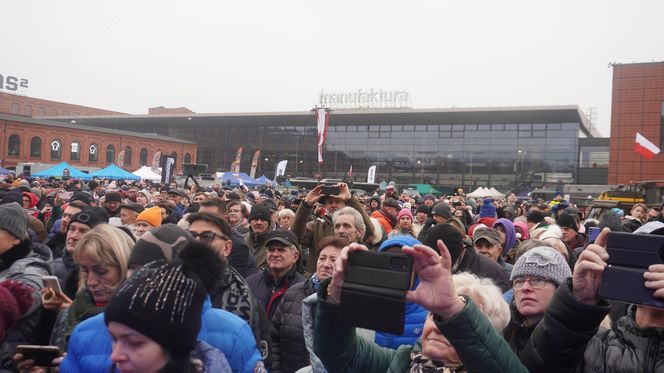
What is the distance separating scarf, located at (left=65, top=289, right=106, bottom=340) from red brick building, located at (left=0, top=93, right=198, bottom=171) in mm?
48342

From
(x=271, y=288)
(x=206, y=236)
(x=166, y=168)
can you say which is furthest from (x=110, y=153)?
(x=206, y=236)

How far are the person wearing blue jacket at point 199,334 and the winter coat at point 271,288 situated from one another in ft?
5.11

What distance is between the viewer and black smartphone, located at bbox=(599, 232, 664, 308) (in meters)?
1.67

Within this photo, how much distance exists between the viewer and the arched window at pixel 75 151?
5297cm

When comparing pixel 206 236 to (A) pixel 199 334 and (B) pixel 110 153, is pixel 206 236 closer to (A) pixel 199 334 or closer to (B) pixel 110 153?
(A) pixel 199 334

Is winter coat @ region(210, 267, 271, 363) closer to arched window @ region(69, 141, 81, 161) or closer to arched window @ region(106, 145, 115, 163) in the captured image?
arched window @ region(69, 141, 81, 161)

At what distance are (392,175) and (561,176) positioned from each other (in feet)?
55.6

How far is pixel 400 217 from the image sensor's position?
8148mm

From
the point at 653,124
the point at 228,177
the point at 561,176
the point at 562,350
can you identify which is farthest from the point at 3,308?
the point at 561,176

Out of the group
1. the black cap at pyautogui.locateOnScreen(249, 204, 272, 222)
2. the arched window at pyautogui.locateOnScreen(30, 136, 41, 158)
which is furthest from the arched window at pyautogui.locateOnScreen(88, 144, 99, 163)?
the black cap at pyautogui.locateOnScreen(249, 204, 272, 222)

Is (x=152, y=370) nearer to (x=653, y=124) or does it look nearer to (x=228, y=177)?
(x=228, y=177)

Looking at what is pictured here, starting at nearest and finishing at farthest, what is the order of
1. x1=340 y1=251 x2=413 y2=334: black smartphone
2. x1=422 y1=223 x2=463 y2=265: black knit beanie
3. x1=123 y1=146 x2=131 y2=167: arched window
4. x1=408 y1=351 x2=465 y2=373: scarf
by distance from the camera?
x1=340 y1=251 x2=413 y2=334: black smartphone
x1=408 y1=351 x2=465 y2=373: scarf
x1=422 y1=223 x2=463 y2=265: black knit beanie
x1=123 y1=146 x2=131 y2=167: arched window

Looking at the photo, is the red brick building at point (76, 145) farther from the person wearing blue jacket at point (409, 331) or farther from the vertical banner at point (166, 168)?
the person wearing blue jacket at point (409, 331)

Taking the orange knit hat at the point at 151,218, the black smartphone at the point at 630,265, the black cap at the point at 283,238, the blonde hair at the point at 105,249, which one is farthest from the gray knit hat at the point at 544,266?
the orange knit hat at the point at 151,218
